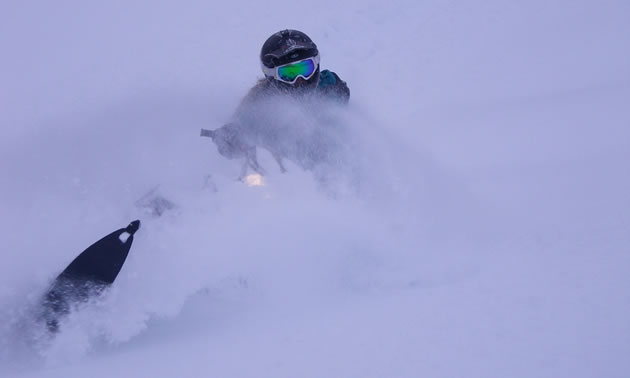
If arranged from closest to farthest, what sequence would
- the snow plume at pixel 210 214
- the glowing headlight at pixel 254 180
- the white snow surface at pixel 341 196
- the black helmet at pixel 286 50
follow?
the white snow surface at pixel 341 196, the snow plume at pixel 210 214, the black helmet at pixel 286 50, the glowing headlight at pixel 254 180

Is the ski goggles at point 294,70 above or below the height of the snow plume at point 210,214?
above

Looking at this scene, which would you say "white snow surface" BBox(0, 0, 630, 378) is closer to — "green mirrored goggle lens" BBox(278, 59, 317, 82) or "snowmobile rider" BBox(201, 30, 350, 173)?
"snowmobile rider" BBox(201, 30, 350, 173)

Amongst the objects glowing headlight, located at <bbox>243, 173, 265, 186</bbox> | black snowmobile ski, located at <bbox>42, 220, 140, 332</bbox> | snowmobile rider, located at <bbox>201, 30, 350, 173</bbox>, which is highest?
snowmobile rider, located at <bbox>201, 30, 350, 173</bbox>

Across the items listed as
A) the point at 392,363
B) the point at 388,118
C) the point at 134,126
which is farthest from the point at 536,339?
the point at 134,126

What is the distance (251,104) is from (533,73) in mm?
3358

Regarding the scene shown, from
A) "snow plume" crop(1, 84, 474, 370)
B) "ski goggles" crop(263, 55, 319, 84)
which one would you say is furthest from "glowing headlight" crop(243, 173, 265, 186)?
"ski goggles" crop(263, 55, 319, 84)

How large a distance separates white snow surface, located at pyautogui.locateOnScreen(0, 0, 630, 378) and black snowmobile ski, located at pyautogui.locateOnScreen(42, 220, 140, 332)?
9cm

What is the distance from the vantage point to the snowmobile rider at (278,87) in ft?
9.30

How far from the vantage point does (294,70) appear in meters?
2.86

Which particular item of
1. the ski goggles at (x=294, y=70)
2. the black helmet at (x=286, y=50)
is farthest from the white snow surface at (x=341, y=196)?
the black helmet at (x=286, y=50)

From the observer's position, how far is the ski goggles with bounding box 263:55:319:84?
112 inches

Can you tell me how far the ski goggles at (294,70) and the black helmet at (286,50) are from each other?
26mm

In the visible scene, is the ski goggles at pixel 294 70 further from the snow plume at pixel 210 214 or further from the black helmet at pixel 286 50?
the snow plume at pixel 210 214

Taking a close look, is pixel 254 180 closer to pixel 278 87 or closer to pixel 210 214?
pixel 210 214
